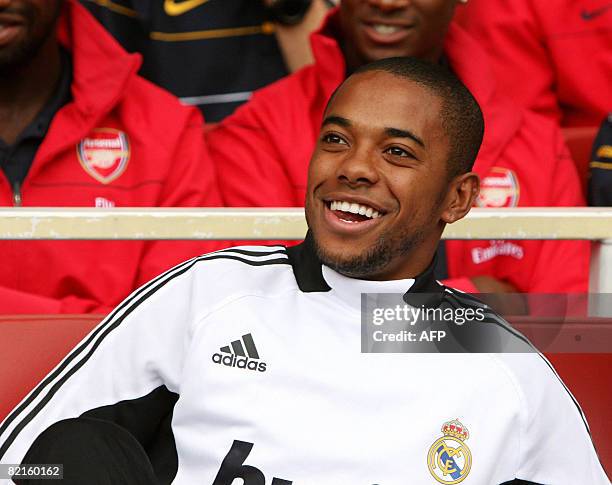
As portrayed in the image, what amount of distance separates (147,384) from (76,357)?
0.11m

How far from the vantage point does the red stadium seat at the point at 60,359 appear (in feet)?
5.36

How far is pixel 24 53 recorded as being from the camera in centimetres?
229

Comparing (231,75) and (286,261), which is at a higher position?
(231,75)

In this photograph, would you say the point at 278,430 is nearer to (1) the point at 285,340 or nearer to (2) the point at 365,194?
(1) the point at 285,340

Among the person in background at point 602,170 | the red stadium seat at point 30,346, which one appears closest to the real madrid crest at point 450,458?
the red stadium seat at point 30,346

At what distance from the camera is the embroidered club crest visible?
96.1 inches

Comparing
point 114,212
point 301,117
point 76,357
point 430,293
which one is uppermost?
point 301,117

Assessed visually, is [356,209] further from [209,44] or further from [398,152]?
[209,44]

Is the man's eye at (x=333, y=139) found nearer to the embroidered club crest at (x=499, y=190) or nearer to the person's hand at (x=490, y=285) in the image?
the person's hand at (x=490, y=285)

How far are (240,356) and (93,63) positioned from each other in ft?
3.69

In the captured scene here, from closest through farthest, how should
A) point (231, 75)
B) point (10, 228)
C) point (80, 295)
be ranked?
point (10, 228)
point (80, 295)
point (231, 75)

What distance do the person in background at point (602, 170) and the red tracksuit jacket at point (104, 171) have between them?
0.84m

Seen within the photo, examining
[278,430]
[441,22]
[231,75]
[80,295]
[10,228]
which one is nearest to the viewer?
[278,430]

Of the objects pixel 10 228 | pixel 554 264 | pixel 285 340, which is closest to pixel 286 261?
pixel 285 340
